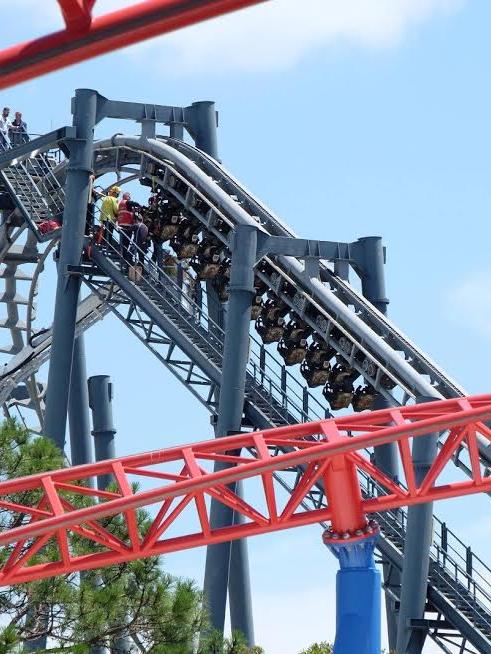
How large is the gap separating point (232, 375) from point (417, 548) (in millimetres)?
3041

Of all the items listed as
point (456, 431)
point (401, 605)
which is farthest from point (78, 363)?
point (456, 431)

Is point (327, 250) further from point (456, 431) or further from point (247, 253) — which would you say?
point (456, 431)

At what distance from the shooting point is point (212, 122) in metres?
23.2

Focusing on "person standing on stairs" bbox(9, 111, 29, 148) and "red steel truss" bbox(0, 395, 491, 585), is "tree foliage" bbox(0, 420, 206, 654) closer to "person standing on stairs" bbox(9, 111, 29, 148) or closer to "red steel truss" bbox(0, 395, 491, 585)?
"red steel truss" bbox(0, 395, 491, 585)

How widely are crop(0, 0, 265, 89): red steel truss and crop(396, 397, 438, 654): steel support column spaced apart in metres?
12.3

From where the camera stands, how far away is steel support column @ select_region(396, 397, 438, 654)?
17.6m

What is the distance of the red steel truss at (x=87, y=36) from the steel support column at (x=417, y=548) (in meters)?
12.3

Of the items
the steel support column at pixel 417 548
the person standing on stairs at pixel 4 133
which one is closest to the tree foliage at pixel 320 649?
the steel support column at pixel 417 548

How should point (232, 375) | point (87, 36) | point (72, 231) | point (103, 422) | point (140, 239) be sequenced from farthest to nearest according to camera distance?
point (103, 422) → point (140, 239) → point (72, 231) → point (232, 375) → point (87, 36)

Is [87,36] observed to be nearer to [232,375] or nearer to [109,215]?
[232,375]

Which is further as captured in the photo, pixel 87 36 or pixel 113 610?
pixel 113 610

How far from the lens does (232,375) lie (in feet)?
63.3

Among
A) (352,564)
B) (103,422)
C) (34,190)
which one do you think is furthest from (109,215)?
(352,564)

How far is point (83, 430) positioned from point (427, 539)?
7.31 m
